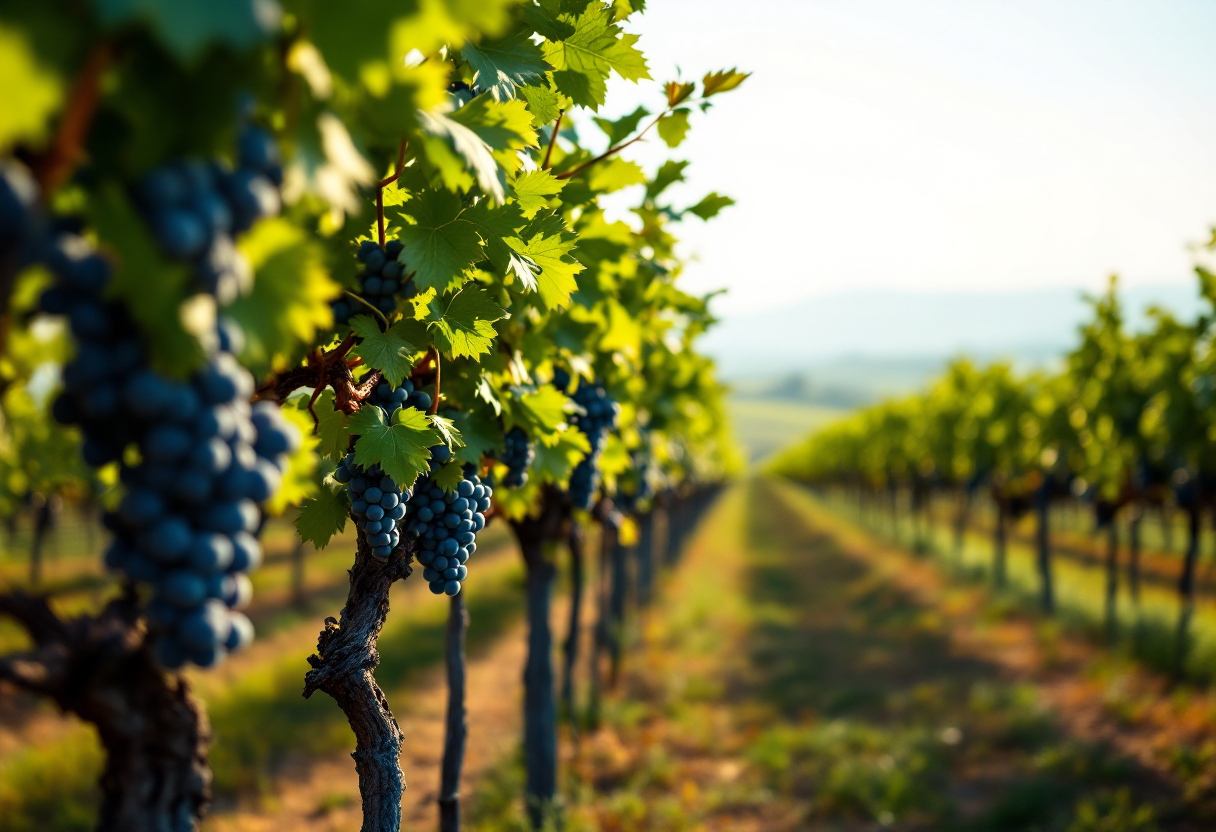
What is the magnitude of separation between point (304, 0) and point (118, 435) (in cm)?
88

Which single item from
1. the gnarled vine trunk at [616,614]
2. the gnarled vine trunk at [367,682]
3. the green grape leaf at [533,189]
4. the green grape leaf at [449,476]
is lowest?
the gnarled vine trunk at [616,614]

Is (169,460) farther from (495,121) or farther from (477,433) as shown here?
(477,433)

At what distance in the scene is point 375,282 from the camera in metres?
2.39

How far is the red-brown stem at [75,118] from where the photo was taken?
1.15 m

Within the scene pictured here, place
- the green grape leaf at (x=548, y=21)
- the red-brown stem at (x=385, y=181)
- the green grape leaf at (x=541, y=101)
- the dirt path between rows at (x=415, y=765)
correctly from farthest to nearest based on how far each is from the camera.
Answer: the dirt path between rows at (x=415, y=765), the green grape leaf at (x=541, y=101), the green grape leaf at (x=548, y=21), the red-brown stem at (x=385, y=181)

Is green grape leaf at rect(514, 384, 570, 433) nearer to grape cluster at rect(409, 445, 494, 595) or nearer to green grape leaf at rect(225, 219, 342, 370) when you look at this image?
grape cluster at rect(409, 445, 494, 595)

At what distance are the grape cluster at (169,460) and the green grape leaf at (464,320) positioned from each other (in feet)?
3.82

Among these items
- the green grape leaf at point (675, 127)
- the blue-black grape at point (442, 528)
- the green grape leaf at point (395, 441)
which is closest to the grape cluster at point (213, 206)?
the green grape leaf at point (395, 441)

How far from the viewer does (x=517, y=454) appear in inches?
144

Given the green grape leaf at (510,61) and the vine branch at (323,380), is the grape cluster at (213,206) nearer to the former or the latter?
the vine branch at (323,380)

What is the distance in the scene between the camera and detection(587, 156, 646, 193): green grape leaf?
3598mm

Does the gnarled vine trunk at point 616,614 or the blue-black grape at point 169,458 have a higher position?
the blue-black grape at point 169,458

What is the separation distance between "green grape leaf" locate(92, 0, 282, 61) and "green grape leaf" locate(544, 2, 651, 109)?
5.79 ft

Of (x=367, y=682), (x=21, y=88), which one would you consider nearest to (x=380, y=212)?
(x=21, y=88)
